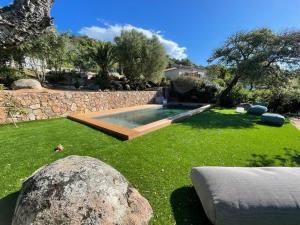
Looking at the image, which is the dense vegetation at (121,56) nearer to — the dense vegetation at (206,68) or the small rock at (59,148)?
the dense vegetation at (206,68)

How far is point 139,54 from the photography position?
2153 cm

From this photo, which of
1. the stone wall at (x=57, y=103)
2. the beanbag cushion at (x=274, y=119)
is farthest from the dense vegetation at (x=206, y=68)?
the beanbag cushion at (x=274, y=119)

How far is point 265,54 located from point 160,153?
40.6ft

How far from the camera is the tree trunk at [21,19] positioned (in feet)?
23.5

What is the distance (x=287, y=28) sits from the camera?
1363cm

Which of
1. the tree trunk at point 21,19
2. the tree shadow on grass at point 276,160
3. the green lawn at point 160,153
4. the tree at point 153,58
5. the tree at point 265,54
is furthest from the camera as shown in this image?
the tree at point 153,58

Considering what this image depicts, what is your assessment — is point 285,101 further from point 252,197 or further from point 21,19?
point 21,19

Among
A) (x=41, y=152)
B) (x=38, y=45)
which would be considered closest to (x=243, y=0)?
(x=41, y=152)

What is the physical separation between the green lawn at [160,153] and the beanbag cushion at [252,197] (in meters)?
0.59

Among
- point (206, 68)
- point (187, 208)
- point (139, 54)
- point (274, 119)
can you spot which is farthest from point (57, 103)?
point (206, 68)

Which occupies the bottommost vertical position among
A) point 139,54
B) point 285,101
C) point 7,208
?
point 7,208

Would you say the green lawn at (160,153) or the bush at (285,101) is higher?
the bush at (285,101)

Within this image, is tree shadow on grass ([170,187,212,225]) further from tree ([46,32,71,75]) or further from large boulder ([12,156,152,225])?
tree ([46,32,71,75])

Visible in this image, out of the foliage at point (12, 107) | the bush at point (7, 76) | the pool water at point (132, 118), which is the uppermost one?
the bush at point (7, 76)
